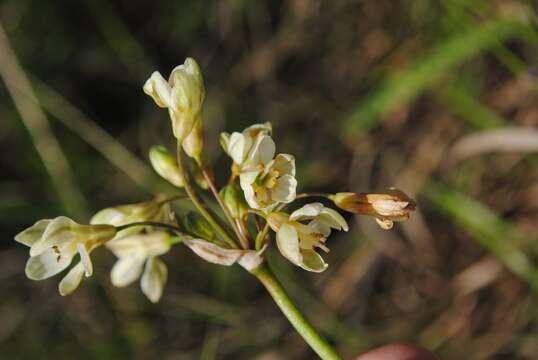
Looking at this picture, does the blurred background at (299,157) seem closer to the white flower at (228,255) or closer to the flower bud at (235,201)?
the flower bud at (235,201)

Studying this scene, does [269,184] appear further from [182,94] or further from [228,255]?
[182,94]

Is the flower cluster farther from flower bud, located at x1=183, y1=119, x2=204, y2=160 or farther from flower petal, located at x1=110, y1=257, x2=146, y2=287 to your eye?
flower petal, located at x1=110, y1=257, x2=146, y2=287

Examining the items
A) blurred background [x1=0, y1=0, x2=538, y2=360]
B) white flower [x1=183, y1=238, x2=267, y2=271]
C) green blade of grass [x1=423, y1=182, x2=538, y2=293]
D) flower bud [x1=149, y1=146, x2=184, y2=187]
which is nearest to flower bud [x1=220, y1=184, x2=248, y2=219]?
white flower [x1=183, y1=238, x2=267, y2=271]

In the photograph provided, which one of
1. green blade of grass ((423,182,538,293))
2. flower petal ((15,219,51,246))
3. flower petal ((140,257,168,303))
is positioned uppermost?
flower petal ((15,219,51,246))

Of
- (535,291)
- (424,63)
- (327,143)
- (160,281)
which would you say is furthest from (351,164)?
(160,281)

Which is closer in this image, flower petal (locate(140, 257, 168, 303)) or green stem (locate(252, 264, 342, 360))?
green stem (locate(252, 264, 342, 360))
